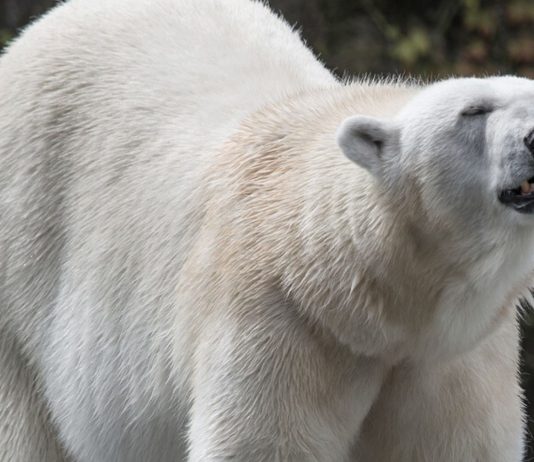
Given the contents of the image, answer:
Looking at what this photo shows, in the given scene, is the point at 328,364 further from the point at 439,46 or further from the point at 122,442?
the point at 439,46

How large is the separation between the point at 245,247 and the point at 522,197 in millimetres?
784

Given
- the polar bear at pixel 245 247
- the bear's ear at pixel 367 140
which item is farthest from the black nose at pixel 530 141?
the bear's ear at pixel 367 140

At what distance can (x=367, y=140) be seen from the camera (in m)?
3.85

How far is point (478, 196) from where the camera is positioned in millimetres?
3793

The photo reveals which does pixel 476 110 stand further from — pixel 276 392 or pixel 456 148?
pixel 276 392

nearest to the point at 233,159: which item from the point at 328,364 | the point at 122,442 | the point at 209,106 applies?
the point at 209,106

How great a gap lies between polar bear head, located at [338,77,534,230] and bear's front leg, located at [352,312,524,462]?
49cm

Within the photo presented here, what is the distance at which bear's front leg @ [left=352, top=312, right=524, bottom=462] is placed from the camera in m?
4.17

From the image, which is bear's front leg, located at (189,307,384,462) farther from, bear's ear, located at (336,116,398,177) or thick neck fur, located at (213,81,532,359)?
bear's ear, located at (336,116,398,177)

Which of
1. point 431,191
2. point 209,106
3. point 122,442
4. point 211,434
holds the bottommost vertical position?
point 122,442

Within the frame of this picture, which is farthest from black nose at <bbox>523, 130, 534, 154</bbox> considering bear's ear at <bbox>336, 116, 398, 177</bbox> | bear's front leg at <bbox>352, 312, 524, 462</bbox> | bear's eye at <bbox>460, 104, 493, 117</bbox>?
bear's front leg at <bbox>352, 312, 524, 462</bbox>

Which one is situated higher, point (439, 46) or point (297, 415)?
point (297, 415)

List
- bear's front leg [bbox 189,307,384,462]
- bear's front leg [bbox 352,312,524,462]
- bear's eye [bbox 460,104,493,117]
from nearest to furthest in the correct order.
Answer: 1. bear's eye [bbox 460,104,493,117]
2. bear's front leg [bbox 189,307,384,462]
3. bear's front leg [bbox 352,312,524,462]

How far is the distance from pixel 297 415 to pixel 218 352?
28 centimetres
